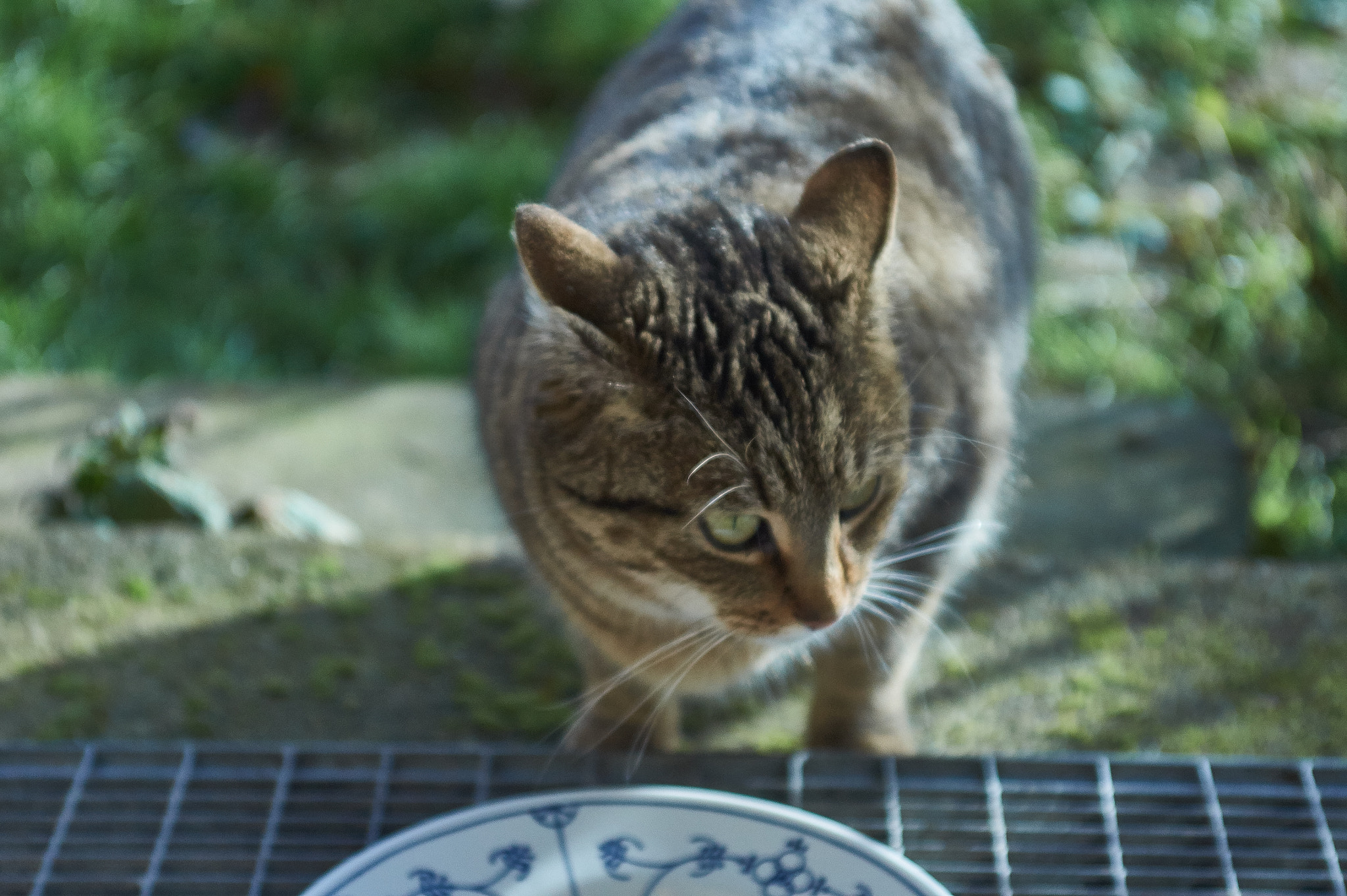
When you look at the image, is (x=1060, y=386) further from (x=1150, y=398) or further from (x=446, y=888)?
(x=446, y=888)

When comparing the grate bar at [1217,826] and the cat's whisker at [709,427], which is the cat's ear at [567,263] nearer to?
the cat's whisker at [709,427]

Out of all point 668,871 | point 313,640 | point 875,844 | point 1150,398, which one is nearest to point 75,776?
point 313,640

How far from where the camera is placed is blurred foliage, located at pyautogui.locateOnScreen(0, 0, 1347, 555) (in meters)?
3.46

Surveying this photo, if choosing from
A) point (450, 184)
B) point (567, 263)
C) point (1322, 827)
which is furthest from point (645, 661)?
point (450, 184)

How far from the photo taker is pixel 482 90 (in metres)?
4.94

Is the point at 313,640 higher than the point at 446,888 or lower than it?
lower

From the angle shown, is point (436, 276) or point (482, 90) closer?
point (436, 276)

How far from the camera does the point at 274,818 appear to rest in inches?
67.2

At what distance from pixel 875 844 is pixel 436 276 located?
2.99m

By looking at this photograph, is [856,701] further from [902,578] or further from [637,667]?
[637,667]

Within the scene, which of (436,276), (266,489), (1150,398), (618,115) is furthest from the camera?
(436,276)

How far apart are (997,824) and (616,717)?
0.61m

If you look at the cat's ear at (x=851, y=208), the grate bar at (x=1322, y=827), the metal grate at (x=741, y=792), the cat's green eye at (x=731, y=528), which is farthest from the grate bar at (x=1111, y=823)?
the cat's ear at (x=851, y=208)

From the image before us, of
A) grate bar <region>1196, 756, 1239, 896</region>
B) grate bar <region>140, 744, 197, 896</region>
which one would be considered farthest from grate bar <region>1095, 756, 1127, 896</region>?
grate bar <region>140, 744, 197, 896</region>
